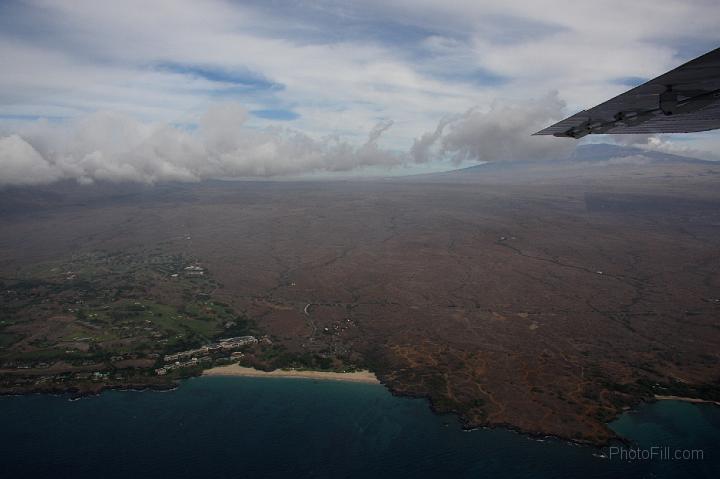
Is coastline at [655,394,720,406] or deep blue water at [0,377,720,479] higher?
deep blue water at [0,377,720,479]

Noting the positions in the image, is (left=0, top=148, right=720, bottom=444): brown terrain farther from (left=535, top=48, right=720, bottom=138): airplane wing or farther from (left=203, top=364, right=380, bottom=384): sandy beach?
(left=535, top=48, right=720, bottom=138): airplane wing

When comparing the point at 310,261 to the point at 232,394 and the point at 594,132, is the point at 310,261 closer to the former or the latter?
the point at 232,394

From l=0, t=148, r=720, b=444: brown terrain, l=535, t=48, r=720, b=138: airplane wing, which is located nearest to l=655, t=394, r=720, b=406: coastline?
l=0, t=148, r=720, b=444: brown terrain

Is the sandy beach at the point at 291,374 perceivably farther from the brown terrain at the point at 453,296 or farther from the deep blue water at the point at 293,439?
the brown terrain at the point at 453,296

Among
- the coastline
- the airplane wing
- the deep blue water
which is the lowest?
the coastline

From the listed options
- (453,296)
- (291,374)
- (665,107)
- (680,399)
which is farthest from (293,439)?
(453,296)

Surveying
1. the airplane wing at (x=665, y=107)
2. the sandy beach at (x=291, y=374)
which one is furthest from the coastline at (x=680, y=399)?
the airplane wing at (x=665, y=107)

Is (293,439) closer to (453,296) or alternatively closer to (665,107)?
(665,107)
